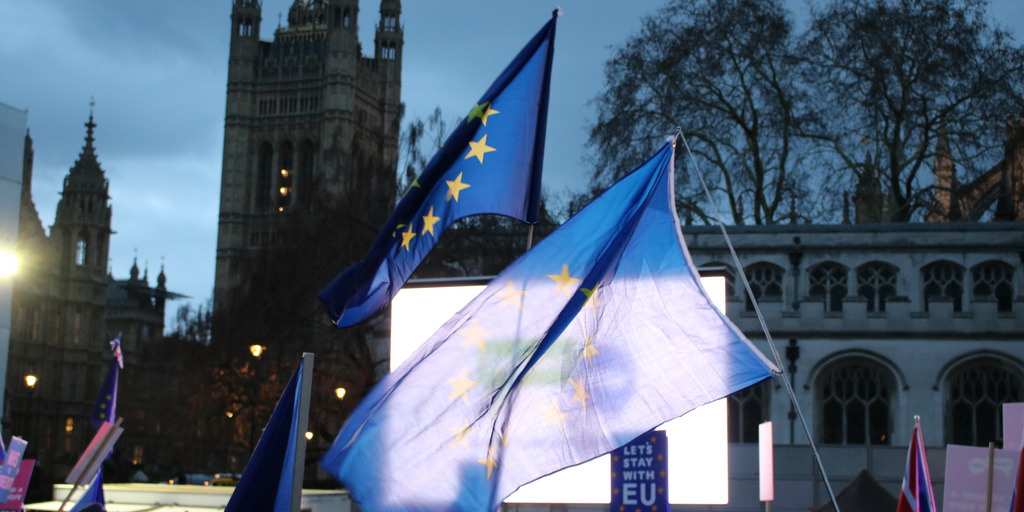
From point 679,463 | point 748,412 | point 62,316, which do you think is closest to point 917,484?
point 679,463

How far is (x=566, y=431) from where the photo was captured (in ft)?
22.0

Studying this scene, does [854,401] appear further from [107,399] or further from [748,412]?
[107,399]

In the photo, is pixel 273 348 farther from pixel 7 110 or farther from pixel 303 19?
pixel 303 19

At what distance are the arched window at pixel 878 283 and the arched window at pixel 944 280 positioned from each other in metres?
0.68

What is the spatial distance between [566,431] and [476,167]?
86.7 inches

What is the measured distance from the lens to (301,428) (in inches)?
230

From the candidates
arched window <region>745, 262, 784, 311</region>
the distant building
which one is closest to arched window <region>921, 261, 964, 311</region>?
arched window <region>745, 262, 784, 311</region>

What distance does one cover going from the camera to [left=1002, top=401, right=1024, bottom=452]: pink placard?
7.23 m

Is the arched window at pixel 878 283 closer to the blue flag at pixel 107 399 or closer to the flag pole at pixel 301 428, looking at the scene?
the blue flag at pixel 107 399

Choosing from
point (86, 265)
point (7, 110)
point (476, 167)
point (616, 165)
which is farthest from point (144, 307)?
point (476, 167)

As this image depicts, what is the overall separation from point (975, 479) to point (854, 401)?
19.2 m

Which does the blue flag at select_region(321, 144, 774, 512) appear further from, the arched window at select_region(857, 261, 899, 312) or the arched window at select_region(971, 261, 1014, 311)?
the arched window at select_region(971, 261, 1014, 311)

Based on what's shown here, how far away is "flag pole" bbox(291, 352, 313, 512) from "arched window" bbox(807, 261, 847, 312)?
2319 cm

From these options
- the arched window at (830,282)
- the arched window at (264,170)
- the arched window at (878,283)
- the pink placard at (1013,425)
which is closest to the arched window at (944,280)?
the arched window at (878,283)
